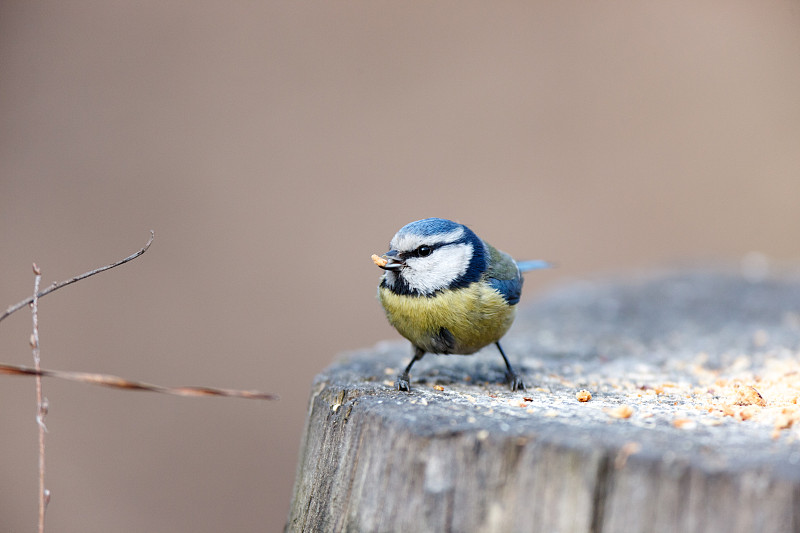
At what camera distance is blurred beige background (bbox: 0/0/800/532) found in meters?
5.56

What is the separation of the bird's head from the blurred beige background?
12.3 ft

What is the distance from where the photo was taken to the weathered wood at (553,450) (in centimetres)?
119

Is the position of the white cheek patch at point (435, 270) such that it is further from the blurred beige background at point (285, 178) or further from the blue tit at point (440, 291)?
the blurred beige background at point (285, 178)

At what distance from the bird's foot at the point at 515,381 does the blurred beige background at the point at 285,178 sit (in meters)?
3.62

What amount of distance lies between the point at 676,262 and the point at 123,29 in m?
5.88

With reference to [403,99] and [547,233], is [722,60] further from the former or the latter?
[403,99]

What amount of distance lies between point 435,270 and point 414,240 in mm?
123

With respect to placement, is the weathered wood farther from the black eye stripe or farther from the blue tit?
the black eye stripe

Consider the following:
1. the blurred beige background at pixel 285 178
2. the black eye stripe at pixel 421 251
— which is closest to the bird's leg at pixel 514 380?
the black eye stripe at pixel 421 251

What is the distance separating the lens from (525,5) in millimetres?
8289

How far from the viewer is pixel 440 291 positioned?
2.21 meters

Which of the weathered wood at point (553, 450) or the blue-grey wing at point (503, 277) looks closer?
the weathered wood at point (553, 450)

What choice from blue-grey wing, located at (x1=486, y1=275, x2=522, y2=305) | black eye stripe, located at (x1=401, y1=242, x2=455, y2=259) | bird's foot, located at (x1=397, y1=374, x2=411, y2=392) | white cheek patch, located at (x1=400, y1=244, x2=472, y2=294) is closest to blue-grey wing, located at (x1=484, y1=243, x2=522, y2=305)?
blue-grey wing, located at (x1=486, y1=275, x2=522, y2=305)

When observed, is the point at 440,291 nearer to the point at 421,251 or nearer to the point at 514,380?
the point at 421,251
